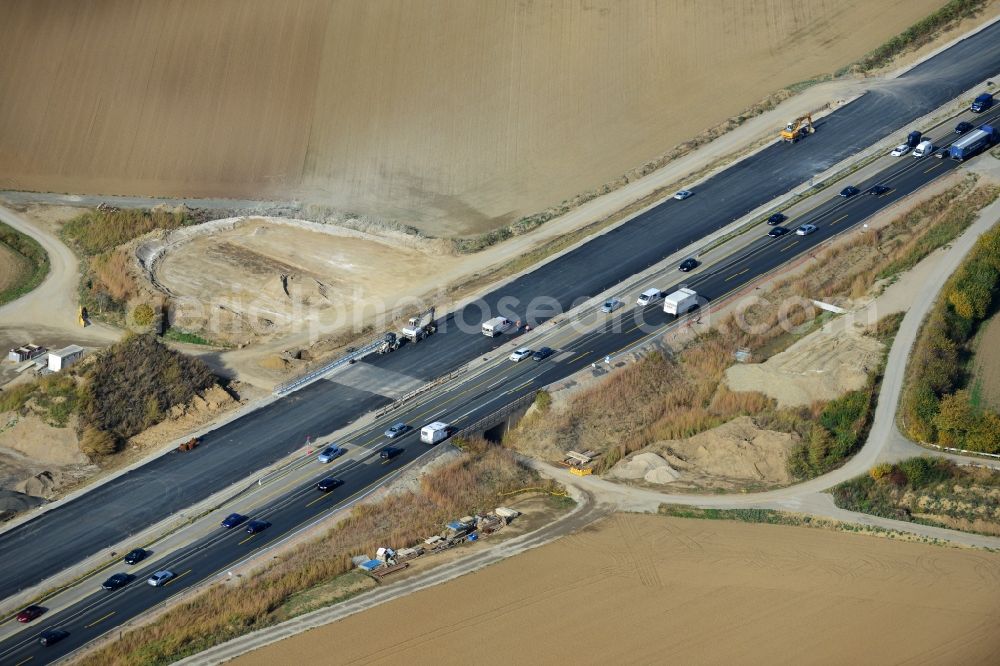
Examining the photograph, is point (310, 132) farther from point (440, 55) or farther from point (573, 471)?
point (573, 471)

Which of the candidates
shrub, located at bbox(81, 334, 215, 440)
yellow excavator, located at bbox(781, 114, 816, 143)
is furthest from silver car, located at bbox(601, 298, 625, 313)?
yellow excavator, located at bbox(781, 114, 816, 143)

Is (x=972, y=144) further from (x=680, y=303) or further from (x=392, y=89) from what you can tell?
(x=392, y=89)

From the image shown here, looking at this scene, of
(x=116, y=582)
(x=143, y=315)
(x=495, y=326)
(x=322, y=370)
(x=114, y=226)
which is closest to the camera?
(x=116, y=582)

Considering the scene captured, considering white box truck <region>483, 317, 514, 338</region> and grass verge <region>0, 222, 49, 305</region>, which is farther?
grass verge <region>0, 222, 49, 305</region>

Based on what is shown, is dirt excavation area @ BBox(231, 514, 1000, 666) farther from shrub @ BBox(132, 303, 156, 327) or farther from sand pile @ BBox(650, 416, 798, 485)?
shrub @ BBox(132, 303, 156, 327)

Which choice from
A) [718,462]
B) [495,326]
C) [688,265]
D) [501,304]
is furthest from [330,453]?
[688,265]

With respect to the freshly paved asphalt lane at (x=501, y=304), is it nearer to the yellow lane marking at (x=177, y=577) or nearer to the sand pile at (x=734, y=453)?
the yellow lane marking at (x=177, y=577)

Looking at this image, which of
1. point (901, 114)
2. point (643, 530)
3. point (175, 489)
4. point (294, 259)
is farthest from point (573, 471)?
point (901, 114)
